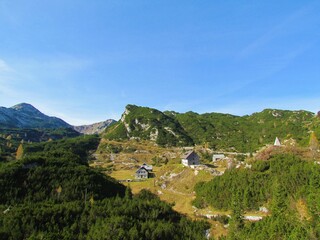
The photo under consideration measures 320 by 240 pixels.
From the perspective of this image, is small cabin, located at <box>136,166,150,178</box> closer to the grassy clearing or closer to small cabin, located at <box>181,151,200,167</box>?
the grassy clearing

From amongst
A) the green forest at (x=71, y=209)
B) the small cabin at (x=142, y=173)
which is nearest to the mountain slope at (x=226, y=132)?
the small cabin at (x=142, y=173)

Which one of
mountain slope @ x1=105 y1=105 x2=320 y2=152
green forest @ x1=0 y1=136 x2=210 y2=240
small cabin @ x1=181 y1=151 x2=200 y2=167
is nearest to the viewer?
green forest @ x1=0 y1=136 x2=210 y2=240

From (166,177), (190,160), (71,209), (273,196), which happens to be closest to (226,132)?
(190,160)

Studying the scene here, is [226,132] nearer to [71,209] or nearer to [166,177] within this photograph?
[166,177]

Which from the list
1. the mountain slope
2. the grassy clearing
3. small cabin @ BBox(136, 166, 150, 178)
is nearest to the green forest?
the grassy clearing

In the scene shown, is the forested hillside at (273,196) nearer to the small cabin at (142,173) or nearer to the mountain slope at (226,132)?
the small cabin at (142,173)

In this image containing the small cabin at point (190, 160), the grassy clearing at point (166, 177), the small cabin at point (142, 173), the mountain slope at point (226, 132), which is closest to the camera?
the grassy clearing at point (166, 177)

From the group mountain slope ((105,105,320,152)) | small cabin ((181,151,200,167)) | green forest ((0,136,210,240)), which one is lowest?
green forest ((0,136,210,240))

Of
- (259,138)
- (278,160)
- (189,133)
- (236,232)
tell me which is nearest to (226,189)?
(278,160)

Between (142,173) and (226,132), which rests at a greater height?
(226,132)

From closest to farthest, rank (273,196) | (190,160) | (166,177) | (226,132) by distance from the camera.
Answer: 1. (273,196)
2. (166,177)
3. (190,160)
4. (226,132)

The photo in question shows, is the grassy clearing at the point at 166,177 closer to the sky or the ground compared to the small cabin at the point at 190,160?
closer to the ground
